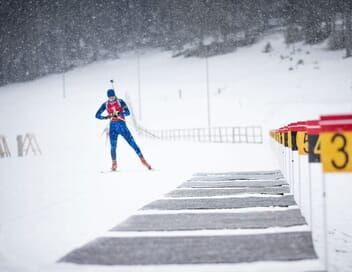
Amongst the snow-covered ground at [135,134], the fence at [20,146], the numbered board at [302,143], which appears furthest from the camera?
the fence at [20,146]

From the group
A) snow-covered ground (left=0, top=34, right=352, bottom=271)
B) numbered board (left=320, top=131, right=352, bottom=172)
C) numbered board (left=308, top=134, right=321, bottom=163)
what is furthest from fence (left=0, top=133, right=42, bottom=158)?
numbered board (left=320, top=131, right=352, bottom=172)

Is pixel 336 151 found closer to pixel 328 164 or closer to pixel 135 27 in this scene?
pixel 328 164

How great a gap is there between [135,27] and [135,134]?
106640 mm

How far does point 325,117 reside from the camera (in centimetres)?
509

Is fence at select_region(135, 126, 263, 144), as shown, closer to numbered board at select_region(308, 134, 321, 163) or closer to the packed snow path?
the packed snow path

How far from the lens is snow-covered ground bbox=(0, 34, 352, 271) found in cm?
730

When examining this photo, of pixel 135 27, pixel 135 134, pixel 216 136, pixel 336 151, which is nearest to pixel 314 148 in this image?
pixel 336 151

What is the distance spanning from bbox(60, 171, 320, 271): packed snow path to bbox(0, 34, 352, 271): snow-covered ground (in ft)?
1.38

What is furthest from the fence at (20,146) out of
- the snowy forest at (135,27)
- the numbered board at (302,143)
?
the snowy forest at (135,27)

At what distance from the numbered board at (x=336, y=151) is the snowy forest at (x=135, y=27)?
77.3 metres

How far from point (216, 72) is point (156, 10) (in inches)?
2572

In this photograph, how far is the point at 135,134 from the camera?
40438 millimetres

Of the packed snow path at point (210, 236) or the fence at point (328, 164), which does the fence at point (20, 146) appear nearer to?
the packed snow path at point (210, 236)

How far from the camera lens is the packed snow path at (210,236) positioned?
4.97 m
